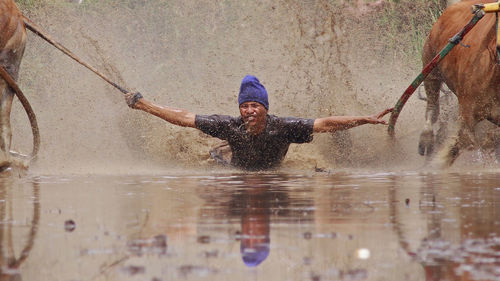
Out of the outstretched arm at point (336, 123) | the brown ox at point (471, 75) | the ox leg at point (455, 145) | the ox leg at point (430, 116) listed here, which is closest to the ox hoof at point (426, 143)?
the ox leg at point (430, 116)

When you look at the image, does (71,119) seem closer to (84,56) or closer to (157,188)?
(84,56)

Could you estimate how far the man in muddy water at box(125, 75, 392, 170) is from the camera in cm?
970

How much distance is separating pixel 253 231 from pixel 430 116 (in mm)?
7514

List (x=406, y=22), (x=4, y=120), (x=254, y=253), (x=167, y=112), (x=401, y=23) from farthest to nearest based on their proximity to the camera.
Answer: (x=401, y=23) → (x=406, y=22) → (x=4, y=120) → (x=167, y=112) → (x=254, y=253)

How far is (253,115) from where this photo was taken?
9.69m

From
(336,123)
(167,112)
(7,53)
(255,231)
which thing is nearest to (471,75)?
(336,123)

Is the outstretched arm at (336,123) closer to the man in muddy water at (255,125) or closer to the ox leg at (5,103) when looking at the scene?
the man in muddy water at (255,125)

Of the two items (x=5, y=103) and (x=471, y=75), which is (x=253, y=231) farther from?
(x=5, y=103)

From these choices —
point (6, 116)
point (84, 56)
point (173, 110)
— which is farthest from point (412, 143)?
point (84, 56)

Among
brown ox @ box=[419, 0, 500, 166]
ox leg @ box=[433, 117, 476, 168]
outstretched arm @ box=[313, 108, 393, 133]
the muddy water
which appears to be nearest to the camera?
the muddy water

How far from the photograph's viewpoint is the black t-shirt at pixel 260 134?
9.80m

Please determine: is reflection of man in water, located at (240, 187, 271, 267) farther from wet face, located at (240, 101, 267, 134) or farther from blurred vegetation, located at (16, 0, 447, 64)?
blurred vegetation, located at (16, 0, 447, 64)

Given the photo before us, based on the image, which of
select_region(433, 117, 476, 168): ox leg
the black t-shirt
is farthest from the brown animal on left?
select_region(433, 117, 476, 168): ox leg

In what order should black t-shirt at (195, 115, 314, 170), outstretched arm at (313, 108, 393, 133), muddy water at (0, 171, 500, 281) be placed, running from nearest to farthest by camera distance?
muddy water at (0, 171, 500, 281) < outstretched arm at (313, 108, 393, 133) < black t-shirt at (195, 115, 314, 170)
